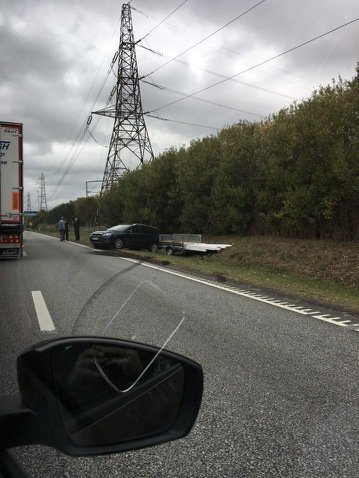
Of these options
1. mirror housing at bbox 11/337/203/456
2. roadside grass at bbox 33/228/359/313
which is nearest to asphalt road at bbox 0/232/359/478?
mirror housing at bbox 11/337/203/456

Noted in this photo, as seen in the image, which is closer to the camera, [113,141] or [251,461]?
[251,461]

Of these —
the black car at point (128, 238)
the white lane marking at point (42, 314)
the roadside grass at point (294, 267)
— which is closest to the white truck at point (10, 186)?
the roadside grass at point (294, 267)

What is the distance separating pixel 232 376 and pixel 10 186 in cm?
1392

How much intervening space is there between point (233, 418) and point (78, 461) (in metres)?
1.20

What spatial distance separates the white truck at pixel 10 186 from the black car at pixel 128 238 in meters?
8.88

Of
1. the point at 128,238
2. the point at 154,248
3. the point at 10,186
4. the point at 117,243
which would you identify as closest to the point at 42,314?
the point at 10,186

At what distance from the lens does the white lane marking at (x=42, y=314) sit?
6.60m

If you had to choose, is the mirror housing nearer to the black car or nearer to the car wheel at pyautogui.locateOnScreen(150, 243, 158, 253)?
the black car

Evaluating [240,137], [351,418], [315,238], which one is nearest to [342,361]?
[351,418]

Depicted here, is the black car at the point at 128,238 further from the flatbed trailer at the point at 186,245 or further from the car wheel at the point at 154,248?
the flatbed trailer at the point at 186,245

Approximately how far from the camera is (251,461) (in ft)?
9.87

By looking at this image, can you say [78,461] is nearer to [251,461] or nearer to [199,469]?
[199,469]

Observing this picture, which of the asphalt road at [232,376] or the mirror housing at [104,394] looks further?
the asphalt road at [232,376]

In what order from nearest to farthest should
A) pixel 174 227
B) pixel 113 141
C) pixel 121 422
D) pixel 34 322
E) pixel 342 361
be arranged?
pixel 121 422 → pixel 342 361 → pixel 34 322 → pixel 174 227 → pixel 113 141
